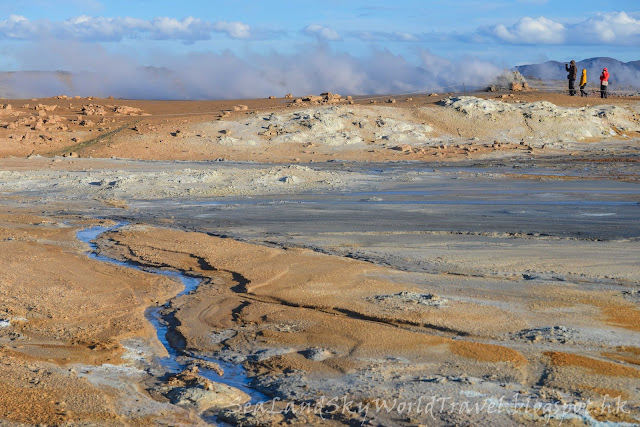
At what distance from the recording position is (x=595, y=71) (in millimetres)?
45156

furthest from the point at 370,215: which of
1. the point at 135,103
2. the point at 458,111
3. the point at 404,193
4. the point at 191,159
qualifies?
the point at 135,103

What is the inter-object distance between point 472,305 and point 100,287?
4.10 m

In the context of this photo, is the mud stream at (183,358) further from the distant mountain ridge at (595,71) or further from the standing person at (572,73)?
the distant mountain ridge at (595,71)

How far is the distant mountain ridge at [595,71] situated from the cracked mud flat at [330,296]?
2519cm

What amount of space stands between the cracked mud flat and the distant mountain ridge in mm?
25194

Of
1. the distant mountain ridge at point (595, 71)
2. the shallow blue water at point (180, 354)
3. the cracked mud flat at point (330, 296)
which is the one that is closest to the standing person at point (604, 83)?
the distant mountain ridge at point (595, 71)

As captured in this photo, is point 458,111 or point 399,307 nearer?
point 399,307

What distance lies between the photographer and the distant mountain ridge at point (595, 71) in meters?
40.9

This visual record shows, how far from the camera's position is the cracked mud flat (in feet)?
17.0

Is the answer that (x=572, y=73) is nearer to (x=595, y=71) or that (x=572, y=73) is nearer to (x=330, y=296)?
(x=595, y=71)

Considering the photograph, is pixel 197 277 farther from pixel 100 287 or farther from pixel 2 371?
pixel 2 371

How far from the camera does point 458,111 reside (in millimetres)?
26188

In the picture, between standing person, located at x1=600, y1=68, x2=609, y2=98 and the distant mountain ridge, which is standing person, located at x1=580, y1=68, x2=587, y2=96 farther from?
the distant mountain ridge

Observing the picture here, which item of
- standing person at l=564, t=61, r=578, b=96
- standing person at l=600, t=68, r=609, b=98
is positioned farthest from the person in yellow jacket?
standing person at l=600, t=68, r=609, b=98
